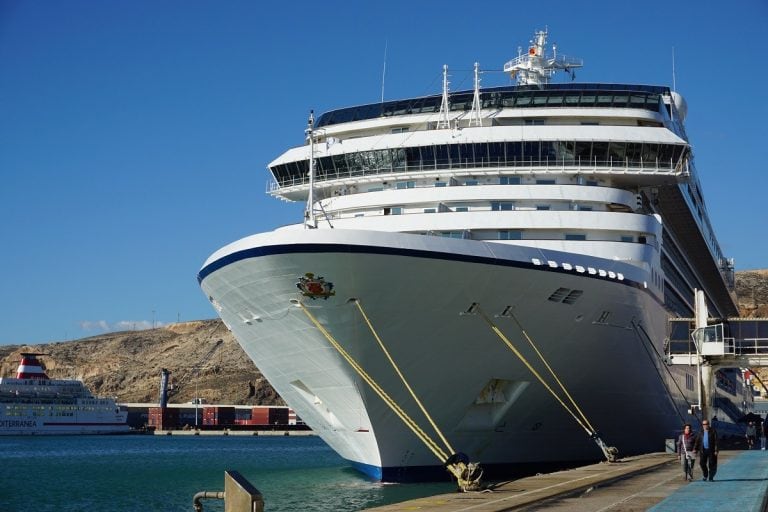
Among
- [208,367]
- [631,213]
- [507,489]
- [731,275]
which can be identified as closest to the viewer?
[507,489]

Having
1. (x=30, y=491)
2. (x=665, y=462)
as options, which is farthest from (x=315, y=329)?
(x=30, y=491)

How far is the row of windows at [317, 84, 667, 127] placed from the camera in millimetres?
29312

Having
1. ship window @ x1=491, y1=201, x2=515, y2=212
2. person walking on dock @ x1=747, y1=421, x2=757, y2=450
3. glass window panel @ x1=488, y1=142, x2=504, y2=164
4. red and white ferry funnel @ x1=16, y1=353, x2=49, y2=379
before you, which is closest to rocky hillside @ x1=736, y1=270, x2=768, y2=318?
red and white ferry funnel @ x1=16, y1=353, x2=49, y2=379

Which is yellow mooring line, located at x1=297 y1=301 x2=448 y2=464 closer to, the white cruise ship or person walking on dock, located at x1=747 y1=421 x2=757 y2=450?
the white cruise ship

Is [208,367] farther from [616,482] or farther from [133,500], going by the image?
[616,482]

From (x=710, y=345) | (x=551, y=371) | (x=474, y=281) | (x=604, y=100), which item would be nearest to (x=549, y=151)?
(x=604, y=100)

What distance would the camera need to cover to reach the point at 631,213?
26.8 metres

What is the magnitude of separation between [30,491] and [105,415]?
78961 mm

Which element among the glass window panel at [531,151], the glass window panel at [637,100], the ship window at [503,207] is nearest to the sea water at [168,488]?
the ship window at [503,207]

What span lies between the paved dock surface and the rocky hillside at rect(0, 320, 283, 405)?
12451 cm

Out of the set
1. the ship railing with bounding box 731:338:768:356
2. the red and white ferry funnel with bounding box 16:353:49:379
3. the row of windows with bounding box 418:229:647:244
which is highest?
the row of windows with bounding box 418:229:647:244

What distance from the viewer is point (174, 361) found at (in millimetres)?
169500

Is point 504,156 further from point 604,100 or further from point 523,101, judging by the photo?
point 604,100

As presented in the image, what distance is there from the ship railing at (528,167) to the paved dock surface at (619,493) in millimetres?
8188
